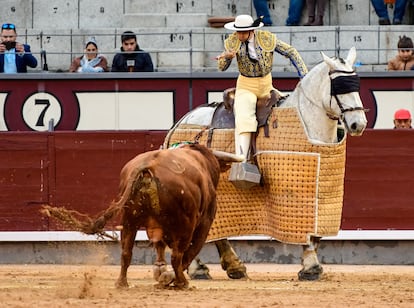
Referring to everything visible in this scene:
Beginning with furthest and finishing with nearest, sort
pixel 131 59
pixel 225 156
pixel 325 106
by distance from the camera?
pixel 131 59 → pixel 325 106 → pixel 225 156

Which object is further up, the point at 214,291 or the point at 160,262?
the point at 160,262

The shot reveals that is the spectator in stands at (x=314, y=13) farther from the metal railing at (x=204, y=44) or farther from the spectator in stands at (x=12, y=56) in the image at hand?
the spectator in stands at (x=12, y=56)

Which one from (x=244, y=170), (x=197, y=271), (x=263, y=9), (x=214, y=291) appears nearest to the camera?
(x=214, y=291)

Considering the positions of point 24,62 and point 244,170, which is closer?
point 244,170

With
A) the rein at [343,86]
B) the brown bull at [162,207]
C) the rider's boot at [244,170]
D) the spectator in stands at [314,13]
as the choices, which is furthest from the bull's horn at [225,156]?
the spectator in stands at [314,13]

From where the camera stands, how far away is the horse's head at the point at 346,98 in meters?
11.1

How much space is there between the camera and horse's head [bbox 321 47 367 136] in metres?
11.1

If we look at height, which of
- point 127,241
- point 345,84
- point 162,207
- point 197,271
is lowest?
point 197,271

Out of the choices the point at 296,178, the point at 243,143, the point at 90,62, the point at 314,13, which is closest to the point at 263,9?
the point at 314,13

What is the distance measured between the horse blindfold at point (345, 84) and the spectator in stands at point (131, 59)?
14.0 ft

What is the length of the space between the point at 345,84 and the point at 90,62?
4.89 meters

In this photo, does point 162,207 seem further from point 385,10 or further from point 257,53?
point 385,10

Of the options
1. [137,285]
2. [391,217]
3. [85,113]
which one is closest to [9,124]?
[85,113]

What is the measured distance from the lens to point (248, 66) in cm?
1183
